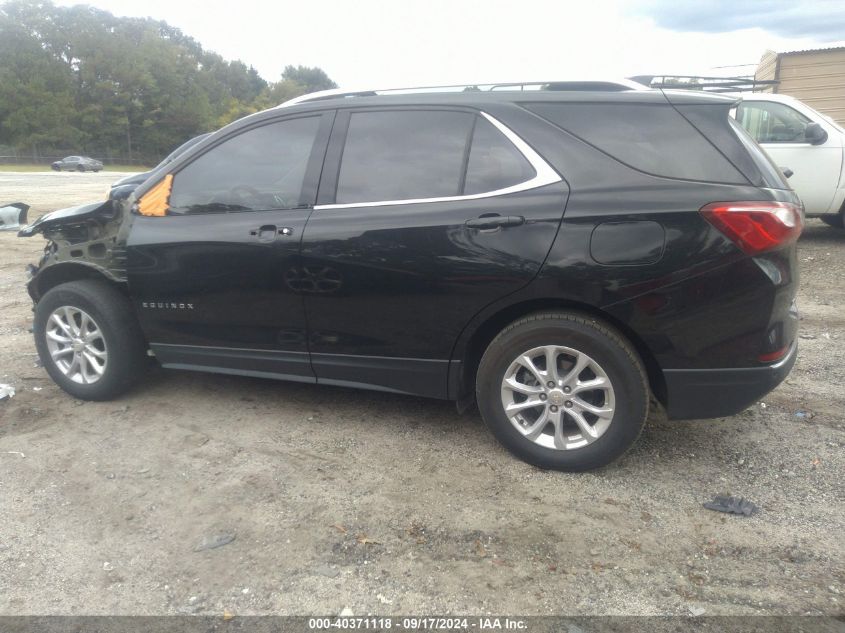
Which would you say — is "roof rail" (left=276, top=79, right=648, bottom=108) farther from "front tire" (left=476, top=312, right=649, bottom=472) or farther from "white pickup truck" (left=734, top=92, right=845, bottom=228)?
"white pickup truck" (left=734, top=92, right=845, bottom=228)

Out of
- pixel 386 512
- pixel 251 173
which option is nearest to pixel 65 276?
pixel 251 173

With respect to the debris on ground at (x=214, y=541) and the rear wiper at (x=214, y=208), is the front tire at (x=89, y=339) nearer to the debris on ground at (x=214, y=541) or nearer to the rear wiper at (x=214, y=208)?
the rear wiper at (x=214, y=208)

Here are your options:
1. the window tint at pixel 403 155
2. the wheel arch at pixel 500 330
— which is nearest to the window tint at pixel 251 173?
the window tint at pixel 403 155

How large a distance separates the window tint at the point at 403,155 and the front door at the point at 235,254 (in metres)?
0.21

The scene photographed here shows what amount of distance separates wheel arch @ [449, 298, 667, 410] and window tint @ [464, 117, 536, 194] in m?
0.61

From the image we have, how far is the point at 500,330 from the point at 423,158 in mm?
979

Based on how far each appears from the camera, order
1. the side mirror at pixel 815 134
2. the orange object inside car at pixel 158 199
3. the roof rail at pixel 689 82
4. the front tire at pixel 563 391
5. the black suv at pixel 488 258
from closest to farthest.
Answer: the black suv at pixel 488 258
the front tire at pixel 563 391
the roof rail at pixel 689 82
the orange object inside car at pixel 158 199
the side mirror at pixel 815 134

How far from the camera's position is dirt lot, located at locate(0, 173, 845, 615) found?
8.67ft

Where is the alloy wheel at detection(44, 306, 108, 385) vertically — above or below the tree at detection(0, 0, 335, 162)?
below

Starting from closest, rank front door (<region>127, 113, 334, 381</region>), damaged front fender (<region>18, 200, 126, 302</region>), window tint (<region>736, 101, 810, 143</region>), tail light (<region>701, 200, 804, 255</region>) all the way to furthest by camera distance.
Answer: tail light (<region>701, 200, 804, 255</region>) → front door (<region>127, 113, 334, 381</region>) → damaged front fender (<region>18, 200, 126, 302</region>) → window tint (<region>736, 101, 810, 143</region>)

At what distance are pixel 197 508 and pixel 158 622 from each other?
752 millimetres

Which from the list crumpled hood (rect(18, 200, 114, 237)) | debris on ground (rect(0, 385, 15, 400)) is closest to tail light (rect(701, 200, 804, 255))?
crumpled hood (rect(18, 200, 114, 237))

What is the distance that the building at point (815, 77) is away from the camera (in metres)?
12.4

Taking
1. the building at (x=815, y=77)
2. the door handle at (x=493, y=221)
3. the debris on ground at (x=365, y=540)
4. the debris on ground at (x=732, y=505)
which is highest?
the building at (x=815, y=77)
